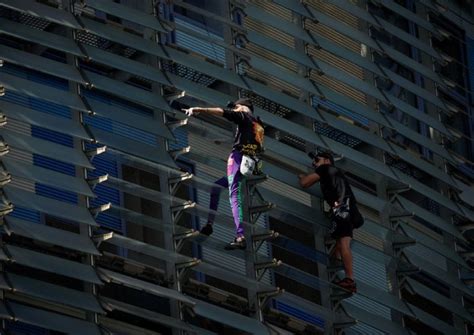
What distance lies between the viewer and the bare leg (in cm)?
2466

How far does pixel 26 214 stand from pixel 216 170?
2728 mm

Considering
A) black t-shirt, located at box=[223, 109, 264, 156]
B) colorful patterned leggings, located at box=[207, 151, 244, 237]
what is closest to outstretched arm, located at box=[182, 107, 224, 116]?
black t-shirt, located at box=[223, 109, 264, 156]

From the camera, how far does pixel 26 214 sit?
22844 mm

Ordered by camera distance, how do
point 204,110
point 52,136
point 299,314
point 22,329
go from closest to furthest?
point 22,329, point 204,110, point 52,136, point 299,314

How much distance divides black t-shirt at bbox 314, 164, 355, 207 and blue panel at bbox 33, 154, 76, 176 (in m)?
2.96

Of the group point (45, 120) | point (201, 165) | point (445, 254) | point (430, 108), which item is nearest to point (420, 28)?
point (430, 108)

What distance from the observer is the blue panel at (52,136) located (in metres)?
23.5

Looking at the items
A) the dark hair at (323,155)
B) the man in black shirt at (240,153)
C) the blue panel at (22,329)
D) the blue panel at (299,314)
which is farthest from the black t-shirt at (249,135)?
the blue panel at (22,329)

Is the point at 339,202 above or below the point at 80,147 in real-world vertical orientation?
above

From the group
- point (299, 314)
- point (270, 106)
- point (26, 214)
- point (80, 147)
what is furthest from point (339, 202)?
point (26, 214)

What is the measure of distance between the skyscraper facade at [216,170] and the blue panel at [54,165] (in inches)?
0.8

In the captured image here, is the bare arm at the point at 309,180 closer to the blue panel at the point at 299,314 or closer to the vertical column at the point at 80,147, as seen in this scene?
the blue panel at the point at 299,314

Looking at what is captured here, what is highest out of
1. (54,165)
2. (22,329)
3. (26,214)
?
(54,165)

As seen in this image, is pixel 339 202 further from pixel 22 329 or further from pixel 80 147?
pixel 22 329
